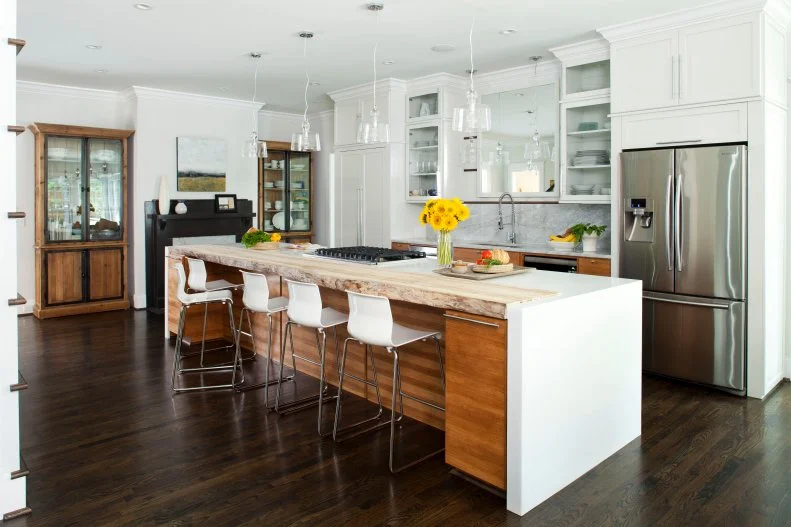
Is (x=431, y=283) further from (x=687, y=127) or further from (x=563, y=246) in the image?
(x=563, y=246)

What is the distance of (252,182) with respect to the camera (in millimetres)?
8648

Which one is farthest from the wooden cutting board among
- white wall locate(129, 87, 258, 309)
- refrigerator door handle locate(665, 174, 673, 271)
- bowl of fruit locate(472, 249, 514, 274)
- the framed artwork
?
white wall locate(129, 87, 258, 309)

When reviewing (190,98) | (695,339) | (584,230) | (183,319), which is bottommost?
(695,339)

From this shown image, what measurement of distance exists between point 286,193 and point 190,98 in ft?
6.37

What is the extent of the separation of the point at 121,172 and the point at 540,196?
5.19m

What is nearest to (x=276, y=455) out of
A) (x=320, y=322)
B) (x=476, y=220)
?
(x=320, y=322)

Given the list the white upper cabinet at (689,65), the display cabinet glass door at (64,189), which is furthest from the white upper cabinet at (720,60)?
the display cabinet glass door at (64,189)

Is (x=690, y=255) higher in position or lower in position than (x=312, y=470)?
higher

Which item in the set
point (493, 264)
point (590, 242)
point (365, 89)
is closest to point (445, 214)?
point (493, 264)

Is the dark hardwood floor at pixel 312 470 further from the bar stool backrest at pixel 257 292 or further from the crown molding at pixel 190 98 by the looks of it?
the crown molding at pixel 190 98

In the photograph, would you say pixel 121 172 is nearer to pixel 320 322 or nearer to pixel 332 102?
pixel 332 102

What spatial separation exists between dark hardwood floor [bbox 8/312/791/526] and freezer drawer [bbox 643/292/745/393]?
177mm

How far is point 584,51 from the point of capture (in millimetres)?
5441

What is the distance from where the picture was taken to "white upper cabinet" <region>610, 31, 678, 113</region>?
466cm
